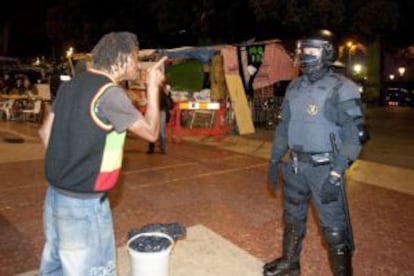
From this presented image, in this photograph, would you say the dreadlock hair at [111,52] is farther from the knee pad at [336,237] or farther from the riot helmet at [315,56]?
the knee pad at [336,237]

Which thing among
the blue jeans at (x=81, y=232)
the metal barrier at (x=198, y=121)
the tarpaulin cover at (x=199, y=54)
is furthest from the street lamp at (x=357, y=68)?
the blue jeans at (x=81, y=232)

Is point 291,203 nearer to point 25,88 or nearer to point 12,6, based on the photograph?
point 25,88

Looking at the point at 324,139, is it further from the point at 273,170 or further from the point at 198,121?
the point at 198,121

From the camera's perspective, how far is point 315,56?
3785 mm

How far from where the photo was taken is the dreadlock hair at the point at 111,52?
265 cm

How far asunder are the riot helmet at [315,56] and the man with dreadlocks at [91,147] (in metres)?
1.55

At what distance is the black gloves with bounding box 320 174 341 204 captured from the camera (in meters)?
3.59

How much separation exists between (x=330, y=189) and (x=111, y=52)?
199 cm

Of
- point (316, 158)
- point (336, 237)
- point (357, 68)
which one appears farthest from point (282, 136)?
point (357, 68)

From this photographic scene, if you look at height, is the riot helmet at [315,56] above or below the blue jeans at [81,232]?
above

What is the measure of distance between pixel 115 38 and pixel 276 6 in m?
17.6

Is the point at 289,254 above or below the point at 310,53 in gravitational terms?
below

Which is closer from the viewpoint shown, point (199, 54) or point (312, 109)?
point (312, 109)

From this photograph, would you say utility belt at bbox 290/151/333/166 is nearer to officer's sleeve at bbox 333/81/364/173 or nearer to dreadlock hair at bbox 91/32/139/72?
officer's sleeve at bbox 333/81/364/173
